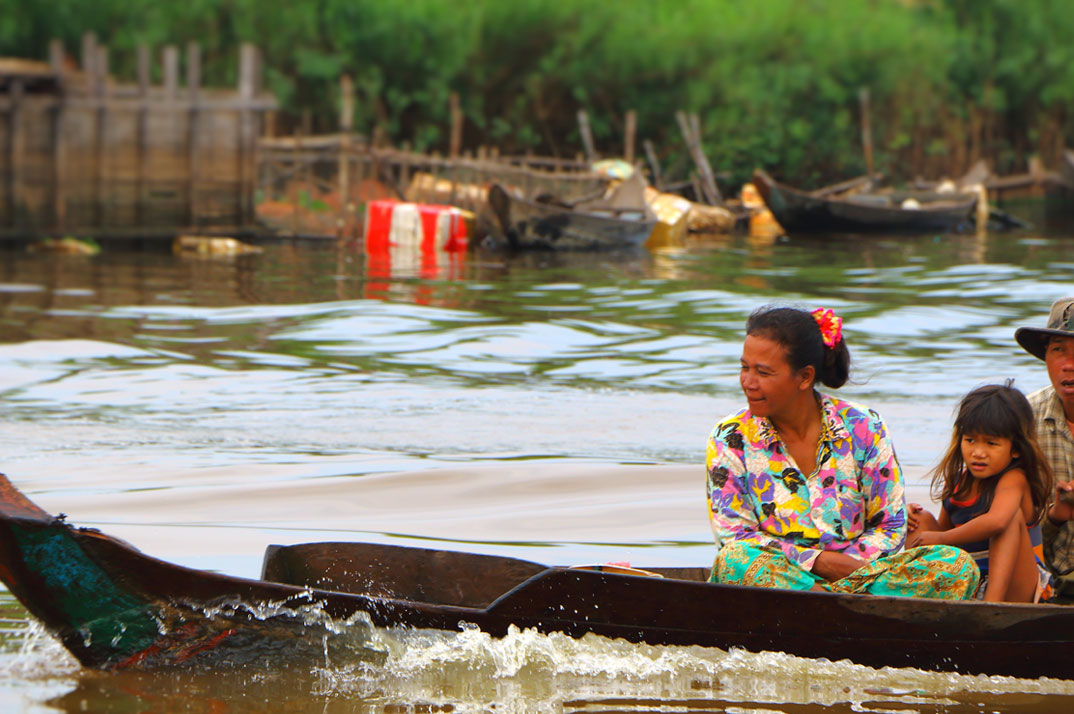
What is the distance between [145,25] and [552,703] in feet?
79.4

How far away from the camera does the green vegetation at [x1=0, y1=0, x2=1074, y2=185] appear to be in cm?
2803

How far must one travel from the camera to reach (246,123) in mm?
22219

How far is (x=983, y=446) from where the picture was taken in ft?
13.9

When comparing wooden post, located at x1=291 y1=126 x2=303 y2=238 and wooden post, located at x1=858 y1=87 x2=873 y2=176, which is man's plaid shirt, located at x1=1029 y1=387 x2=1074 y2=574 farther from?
wooden post, located at x1=858 y1=87 x2=873 y2=176

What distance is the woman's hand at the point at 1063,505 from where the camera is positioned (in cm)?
431

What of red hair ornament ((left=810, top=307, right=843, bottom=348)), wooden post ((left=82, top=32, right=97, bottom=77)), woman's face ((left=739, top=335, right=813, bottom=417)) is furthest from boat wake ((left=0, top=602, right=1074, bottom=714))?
wooden post ((left=82, top=32, right=97, bottom=77))

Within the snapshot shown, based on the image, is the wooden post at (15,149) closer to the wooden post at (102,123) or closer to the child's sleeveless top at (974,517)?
the wooden post at (102,123)

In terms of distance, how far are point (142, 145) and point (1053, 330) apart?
61.8ft

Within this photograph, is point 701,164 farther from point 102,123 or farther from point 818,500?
point 818,500

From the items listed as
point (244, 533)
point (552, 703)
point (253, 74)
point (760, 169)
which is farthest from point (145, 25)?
point (552, 703)

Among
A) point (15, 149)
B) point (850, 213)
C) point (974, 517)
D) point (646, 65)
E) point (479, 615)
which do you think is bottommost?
point (479, 615)

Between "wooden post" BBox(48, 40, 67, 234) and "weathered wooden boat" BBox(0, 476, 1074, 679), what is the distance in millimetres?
17704

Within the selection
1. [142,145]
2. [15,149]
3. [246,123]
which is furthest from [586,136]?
[15,149]

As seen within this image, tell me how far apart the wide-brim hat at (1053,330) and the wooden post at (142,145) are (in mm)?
18173
